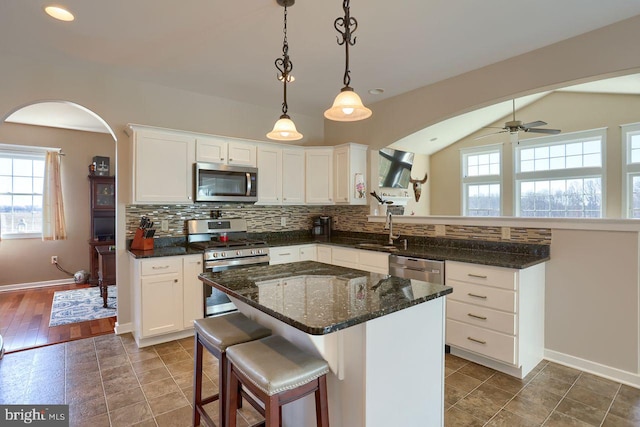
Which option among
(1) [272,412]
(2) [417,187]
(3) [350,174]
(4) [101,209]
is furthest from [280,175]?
(2) [417,187]

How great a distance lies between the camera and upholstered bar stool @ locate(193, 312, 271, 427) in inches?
65.7

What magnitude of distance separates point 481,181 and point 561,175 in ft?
4.76

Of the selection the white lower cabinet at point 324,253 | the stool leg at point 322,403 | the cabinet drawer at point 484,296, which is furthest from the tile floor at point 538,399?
the white lower cabinet at point 324,253

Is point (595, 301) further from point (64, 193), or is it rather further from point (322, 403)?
point (64, 193)

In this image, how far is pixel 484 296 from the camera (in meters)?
2.62

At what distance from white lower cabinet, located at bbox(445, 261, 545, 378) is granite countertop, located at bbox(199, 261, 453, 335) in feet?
3.70

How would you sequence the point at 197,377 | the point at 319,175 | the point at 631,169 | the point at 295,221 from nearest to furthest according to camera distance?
the point at 197,377
the point at 319,175
the point at 295,221
the point at 631,169

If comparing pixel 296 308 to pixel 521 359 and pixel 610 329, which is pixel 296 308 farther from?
pixel 610 329

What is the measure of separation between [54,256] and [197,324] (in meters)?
5.34

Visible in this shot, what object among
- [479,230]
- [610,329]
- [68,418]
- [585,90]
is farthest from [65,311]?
[585,90]

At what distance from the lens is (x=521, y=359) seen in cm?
250

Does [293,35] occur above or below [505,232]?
above

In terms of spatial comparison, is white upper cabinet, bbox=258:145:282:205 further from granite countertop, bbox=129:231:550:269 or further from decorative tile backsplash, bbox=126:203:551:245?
granite countertop, bbox=129:231:550:269

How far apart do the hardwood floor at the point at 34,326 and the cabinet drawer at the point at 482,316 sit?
3548mm
